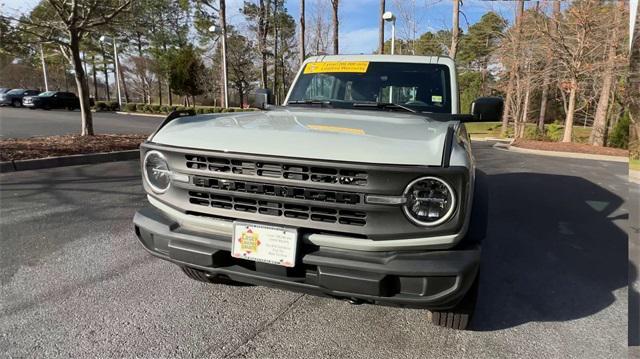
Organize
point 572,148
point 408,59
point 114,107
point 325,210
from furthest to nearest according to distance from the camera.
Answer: point 114,107
point 572,148
point 408,59
point 325,210

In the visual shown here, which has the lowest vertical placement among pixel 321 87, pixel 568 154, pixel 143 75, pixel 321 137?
pixel 568 154

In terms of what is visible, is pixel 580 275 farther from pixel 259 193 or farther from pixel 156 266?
pixel 156 266

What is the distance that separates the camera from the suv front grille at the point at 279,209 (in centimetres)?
200

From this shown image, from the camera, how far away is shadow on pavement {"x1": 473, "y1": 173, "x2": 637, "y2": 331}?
2.85 meters

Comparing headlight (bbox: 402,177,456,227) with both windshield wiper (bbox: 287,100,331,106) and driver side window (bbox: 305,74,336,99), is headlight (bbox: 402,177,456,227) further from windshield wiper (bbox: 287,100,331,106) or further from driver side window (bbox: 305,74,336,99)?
driver side window (bbox: 305,74,336,99)

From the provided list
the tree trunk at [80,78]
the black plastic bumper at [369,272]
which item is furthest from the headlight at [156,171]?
the tree trunk at [80,78]

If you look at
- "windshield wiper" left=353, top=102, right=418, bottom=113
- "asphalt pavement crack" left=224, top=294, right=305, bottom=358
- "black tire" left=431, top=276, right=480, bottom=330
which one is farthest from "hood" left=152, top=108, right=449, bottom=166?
"asphalt pavement crack" left=224, top=294, right=305, bottom=358

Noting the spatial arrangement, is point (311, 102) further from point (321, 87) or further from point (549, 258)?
point (549, 258)

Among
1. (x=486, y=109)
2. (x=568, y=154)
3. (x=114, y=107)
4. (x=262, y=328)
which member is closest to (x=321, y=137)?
(x=262, y=328)

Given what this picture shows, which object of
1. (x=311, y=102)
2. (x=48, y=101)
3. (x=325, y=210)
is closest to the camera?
(x=325, y=210)

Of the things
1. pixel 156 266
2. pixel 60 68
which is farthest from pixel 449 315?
pixel 60 68

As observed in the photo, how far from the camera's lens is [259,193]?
2.09 metres

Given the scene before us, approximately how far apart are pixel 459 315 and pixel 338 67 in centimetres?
244

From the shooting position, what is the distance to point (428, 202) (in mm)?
1923
